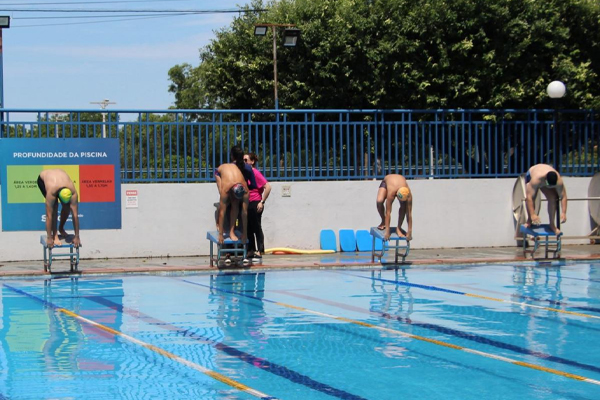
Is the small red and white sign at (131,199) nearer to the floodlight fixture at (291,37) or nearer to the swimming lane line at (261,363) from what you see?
the floodlight fixture at (291,37)

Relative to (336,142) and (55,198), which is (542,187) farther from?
(55,198)

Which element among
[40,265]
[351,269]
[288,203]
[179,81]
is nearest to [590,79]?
[288,203]

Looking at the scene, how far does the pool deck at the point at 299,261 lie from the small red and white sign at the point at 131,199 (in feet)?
3.54

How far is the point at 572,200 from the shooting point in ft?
65.8

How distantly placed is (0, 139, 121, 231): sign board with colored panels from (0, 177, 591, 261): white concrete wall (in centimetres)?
22

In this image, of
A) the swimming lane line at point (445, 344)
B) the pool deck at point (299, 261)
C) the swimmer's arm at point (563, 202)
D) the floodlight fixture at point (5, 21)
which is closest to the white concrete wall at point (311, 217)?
the pool deck at point (299, 261)

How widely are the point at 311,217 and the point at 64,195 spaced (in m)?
5.96

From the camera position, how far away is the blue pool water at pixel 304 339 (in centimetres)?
682

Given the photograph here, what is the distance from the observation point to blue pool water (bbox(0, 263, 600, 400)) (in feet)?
22.4

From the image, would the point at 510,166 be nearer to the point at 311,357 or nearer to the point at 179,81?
the point at 311,357

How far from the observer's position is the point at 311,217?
753 inches

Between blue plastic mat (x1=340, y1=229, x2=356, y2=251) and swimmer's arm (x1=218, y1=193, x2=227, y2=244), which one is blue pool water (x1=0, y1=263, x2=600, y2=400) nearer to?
swimmer's arm (x1=218, y1=193, x2=227, y2=244)

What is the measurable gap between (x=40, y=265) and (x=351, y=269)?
5.72 m

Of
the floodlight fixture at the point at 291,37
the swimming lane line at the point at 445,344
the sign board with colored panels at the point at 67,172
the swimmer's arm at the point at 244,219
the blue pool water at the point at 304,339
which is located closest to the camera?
the blue pool water at the point at 304,339
